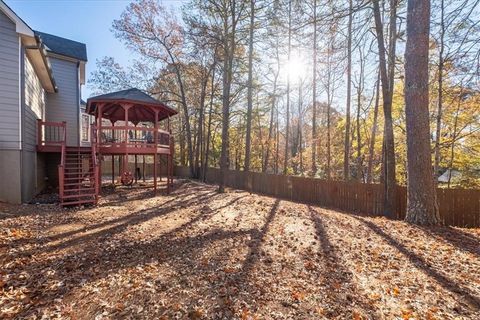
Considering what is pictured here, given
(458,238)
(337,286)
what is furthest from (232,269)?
(458,238)

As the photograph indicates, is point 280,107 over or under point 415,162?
over

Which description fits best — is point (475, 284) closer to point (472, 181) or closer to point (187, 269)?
point (187, 269)

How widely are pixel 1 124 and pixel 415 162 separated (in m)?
11.3

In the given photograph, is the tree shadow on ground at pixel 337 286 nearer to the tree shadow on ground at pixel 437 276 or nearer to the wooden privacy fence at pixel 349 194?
the tree shadow on ground at pixel 437 276

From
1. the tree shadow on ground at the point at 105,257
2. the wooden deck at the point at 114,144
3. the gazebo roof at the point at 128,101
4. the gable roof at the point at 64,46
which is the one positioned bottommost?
the tree shadow on ground at the point at 105,257

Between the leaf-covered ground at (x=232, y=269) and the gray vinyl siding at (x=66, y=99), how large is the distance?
849cm

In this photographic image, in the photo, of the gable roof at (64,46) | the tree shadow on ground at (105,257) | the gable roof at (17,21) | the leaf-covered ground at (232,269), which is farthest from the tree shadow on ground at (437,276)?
the gable roof at (64,46)

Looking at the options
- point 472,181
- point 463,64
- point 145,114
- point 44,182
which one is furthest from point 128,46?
point 472,181

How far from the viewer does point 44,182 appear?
461 inches

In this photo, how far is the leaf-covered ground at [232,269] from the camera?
297 centimetres

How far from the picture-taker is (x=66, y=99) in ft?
45.8

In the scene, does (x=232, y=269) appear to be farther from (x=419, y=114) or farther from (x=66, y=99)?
(x=66, y=99)

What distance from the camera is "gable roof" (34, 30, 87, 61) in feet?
45.1

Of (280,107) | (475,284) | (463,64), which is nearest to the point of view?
(475,284)
